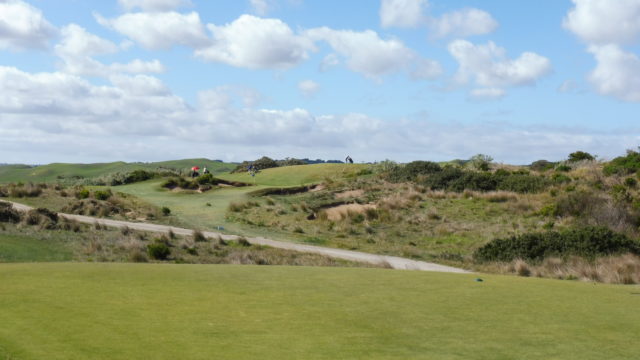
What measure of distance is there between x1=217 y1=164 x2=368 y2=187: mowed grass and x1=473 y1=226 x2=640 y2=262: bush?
36.6 m

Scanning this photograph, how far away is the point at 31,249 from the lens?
21516mm

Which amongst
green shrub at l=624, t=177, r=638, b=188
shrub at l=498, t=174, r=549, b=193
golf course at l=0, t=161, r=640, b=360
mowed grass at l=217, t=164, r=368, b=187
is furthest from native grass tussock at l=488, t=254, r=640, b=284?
mowed grass at l=217, t=164, r=368, b=187

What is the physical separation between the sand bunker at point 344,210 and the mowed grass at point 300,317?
92.9ft

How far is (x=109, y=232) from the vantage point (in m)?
29.0

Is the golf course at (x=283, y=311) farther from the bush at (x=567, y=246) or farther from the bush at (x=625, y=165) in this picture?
the bush at (x=625, y=165)

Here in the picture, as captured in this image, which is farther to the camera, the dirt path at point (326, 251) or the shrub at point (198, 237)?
the shrub at point (198, 237)

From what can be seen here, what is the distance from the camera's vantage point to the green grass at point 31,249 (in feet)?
64.9

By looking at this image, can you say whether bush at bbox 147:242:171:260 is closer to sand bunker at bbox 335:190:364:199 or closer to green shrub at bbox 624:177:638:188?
sand bunker at bbox 335:190:364:199

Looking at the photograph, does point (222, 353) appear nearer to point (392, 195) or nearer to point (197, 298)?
point (197, 298)

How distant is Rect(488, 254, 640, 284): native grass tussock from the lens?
1664 cm

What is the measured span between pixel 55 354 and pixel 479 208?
1504 inches

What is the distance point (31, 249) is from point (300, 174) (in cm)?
4768

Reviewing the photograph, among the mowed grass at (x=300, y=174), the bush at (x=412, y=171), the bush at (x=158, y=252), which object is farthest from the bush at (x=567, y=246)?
the mowed grass at (x=300, y=174)

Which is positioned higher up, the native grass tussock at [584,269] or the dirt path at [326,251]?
the native grass tussock at [584,269]
